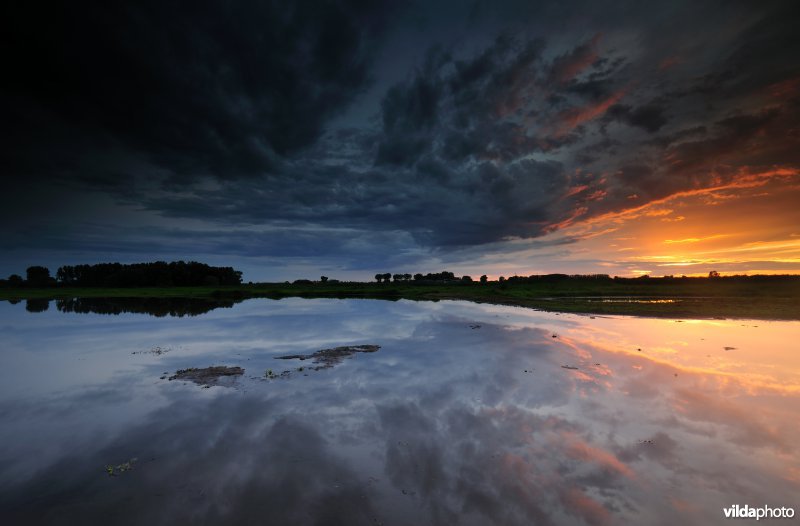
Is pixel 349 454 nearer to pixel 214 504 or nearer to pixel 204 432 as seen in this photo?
pixel 214 504

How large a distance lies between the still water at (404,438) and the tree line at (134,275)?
533 feet

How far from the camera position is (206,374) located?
651 inches

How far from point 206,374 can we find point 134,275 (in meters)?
179

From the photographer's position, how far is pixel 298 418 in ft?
36.8

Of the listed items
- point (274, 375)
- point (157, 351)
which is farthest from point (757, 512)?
point (157, 351)

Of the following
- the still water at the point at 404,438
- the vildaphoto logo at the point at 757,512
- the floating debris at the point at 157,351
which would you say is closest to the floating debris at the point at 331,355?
the still water at the point at 404,438

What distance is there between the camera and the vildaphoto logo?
6.55m

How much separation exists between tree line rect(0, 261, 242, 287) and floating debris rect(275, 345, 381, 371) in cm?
16527

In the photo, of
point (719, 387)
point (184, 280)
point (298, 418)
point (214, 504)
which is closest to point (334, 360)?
point (298, 418)

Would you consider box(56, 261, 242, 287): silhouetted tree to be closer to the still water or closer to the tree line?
the tree line

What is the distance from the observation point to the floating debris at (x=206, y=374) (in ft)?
51.1

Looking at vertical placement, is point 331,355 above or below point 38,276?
below

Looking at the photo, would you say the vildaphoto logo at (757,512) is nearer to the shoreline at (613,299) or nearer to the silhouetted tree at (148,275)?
the shoreline at (613,299)

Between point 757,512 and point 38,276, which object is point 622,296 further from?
point 38,276
